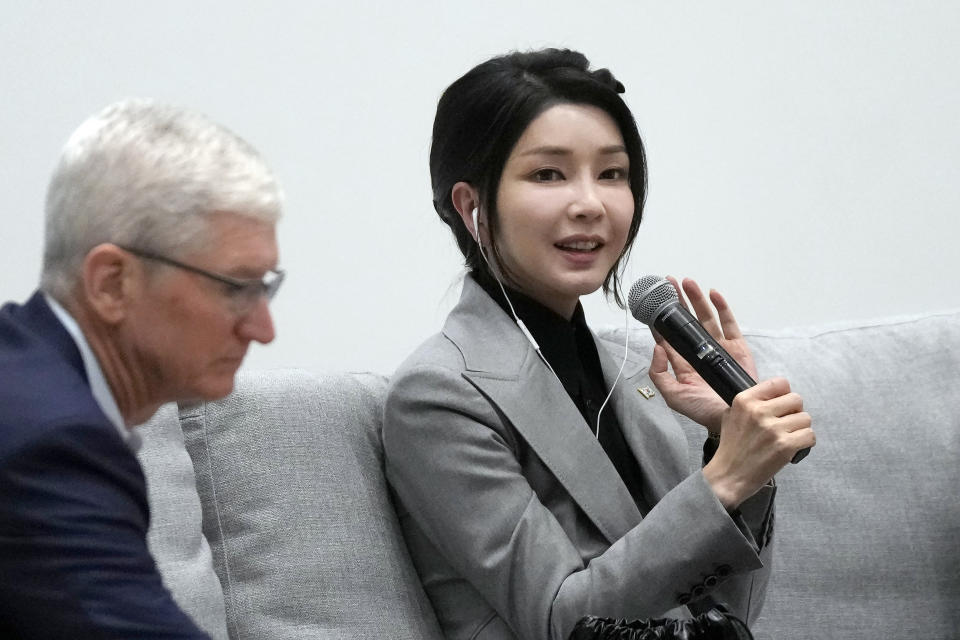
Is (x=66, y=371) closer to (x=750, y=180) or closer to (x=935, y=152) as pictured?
(x=750, y=180)

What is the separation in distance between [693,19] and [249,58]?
975 mm

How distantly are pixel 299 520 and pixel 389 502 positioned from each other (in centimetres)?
14

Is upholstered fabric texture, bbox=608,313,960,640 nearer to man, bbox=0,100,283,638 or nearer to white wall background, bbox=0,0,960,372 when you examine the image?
white wall background, bbox=0,0,960,372

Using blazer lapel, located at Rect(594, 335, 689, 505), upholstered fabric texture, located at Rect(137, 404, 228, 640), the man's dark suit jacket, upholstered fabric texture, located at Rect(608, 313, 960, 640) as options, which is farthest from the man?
upholstered fabric texture, located at Rect(608, 313, 960, 640)

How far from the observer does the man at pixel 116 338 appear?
2.79 feet

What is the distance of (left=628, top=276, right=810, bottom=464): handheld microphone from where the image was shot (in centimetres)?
162

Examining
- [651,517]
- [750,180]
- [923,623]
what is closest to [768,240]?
[750,180]

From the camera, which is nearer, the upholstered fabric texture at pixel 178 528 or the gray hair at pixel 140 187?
the gray hair at pixel 140 187

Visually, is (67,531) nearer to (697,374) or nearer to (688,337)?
(688,337)

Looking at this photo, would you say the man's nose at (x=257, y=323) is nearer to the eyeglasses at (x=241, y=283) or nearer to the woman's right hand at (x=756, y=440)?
→ the eyeglasses at (x=241, y=283)

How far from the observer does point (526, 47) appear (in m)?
2.53

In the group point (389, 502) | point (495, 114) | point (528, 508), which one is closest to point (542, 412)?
point (528, 508)

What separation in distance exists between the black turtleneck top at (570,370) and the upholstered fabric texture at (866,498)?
301 millimetres

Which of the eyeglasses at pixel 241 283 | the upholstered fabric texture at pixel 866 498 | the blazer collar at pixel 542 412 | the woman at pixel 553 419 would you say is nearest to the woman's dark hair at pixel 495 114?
the woman at pixel 553 419
